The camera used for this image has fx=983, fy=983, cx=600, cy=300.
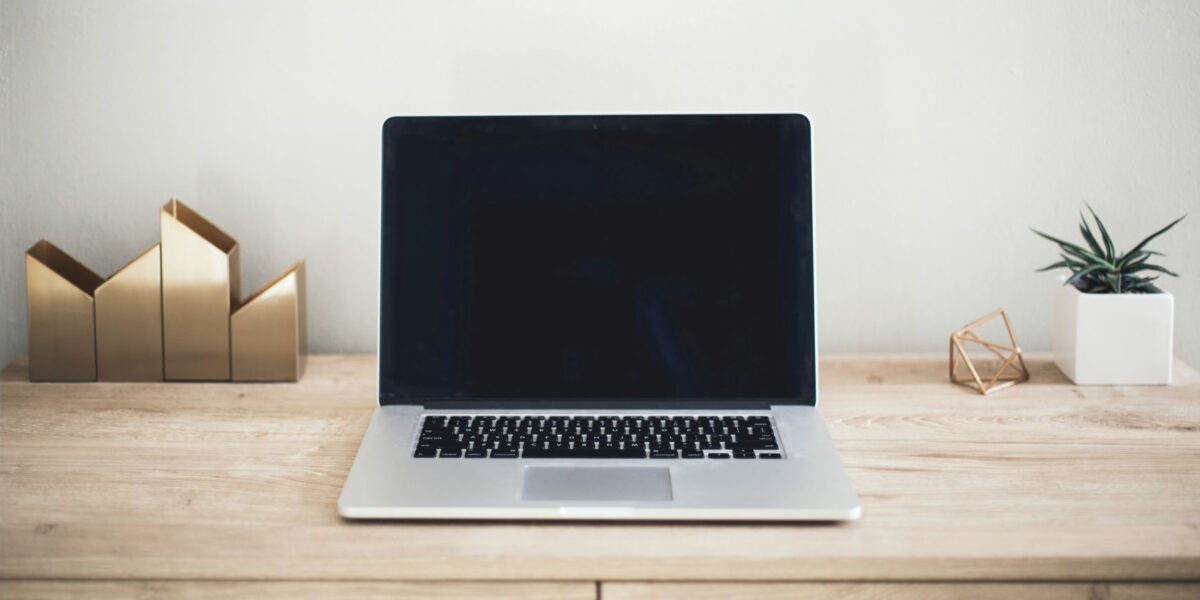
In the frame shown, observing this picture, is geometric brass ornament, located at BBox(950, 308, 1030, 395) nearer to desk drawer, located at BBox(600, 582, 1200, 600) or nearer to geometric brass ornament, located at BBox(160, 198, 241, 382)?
desk drawer, located at BBox(600, 582, 1200, 600)

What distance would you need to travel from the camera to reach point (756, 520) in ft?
2.68

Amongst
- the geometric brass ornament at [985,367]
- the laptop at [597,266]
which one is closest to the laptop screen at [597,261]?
the laptop at [597,266]

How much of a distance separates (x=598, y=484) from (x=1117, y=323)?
2.17ft

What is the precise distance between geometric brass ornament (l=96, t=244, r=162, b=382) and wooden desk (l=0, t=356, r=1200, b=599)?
0.13 metres

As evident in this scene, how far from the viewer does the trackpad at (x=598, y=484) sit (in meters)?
0.85

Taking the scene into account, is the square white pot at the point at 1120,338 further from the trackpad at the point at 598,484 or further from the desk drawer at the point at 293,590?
the desk drawer at the point at 293,590

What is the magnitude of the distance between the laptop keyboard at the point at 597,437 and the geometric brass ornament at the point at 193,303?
0.31 metres

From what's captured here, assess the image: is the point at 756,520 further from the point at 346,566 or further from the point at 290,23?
the point at 290,23

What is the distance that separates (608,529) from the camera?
803 millimetres

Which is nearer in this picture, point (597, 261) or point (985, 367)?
point (597, 261)

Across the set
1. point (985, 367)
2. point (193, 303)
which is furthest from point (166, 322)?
point (985, 367)

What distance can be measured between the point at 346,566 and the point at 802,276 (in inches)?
22.1

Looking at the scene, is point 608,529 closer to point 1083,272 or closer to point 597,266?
point 597,266

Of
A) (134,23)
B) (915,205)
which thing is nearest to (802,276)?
(915,205)
